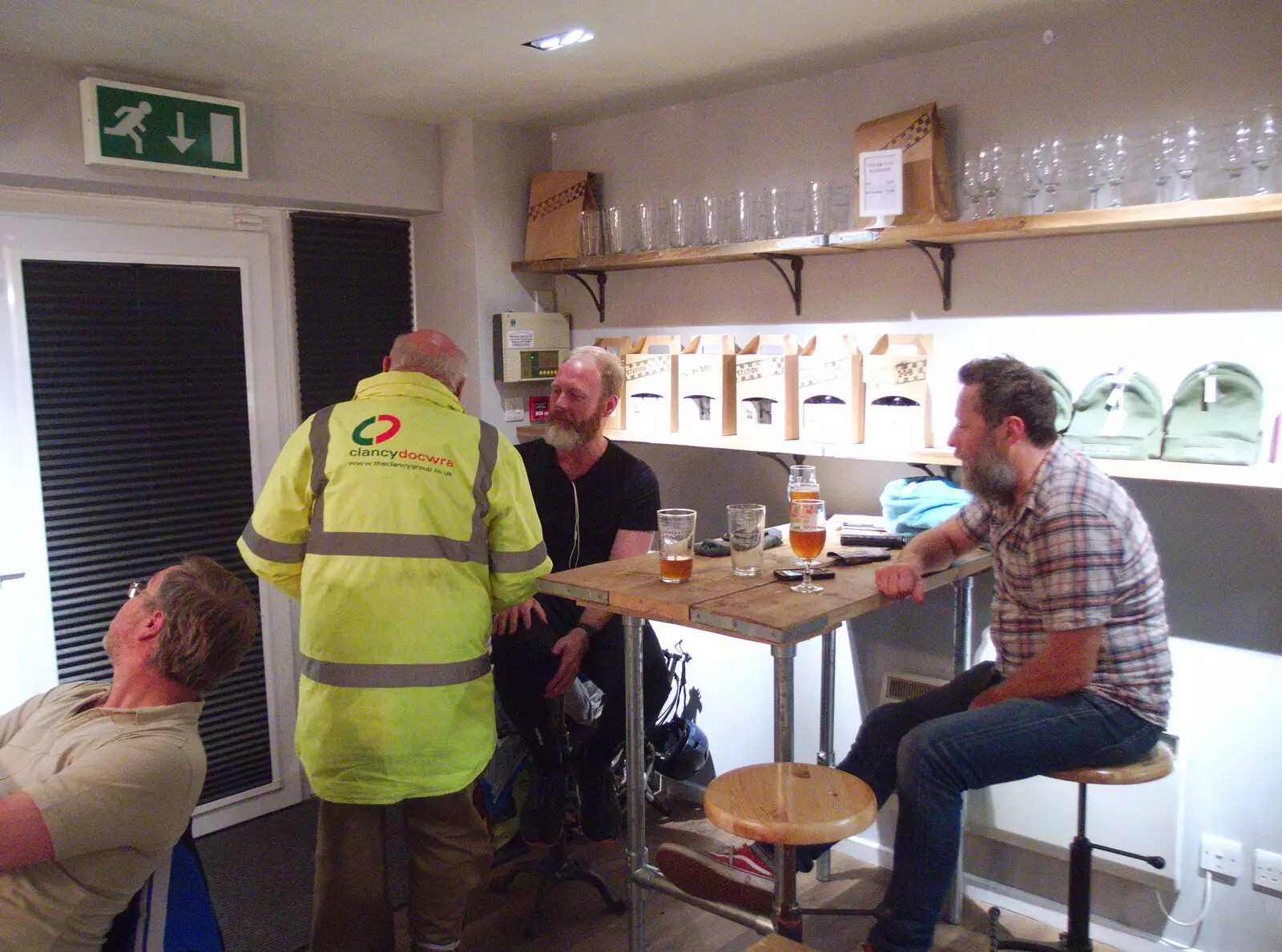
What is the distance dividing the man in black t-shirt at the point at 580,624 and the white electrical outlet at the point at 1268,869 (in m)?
1.56

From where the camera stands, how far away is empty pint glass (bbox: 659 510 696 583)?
2201 millimetres

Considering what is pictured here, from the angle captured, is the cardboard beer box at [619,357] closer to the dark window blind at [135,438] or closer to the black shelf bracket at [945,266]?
the black shelf bracket at [945,266]

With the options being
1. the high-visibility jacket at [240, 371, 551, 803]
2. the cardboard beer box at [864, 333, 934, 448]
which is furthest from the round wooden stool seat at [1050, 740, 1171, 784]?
the high-visibility jacket at [240, 371, 551, 803]

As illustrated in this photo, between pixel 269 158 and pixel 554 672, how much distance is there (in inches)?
75.0

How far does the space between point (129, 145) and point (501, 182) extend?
128 cm

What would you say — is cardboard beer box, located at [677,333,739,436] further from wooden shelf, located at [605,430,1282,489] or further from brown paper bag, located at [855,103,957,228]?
brown paper bag, located at [855,103,957,228]

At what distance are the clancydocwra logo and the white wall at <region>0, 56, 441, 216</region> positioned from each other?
1426 mm

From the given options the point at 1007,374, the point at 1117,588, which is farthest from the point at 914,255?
the point at 1117,588

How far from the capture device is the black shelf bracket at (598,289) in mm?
3805

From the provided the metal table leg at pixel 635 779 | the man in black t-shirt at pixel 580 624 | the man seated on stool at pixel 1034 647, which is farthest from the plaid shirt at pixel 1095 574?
the man in black t-shirt at pixel 580 624

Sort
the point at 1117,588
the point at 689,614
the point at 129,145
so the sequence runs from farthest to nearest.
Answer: the point at 129,145
the point at 1117,588
the point at 689,614

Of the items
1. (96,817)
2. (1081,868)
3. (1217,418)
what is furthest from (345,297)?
(1081,868)

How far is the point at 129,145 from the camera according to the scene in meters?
2.88

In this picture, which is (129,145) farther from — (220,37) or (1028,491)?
(1028,491)
